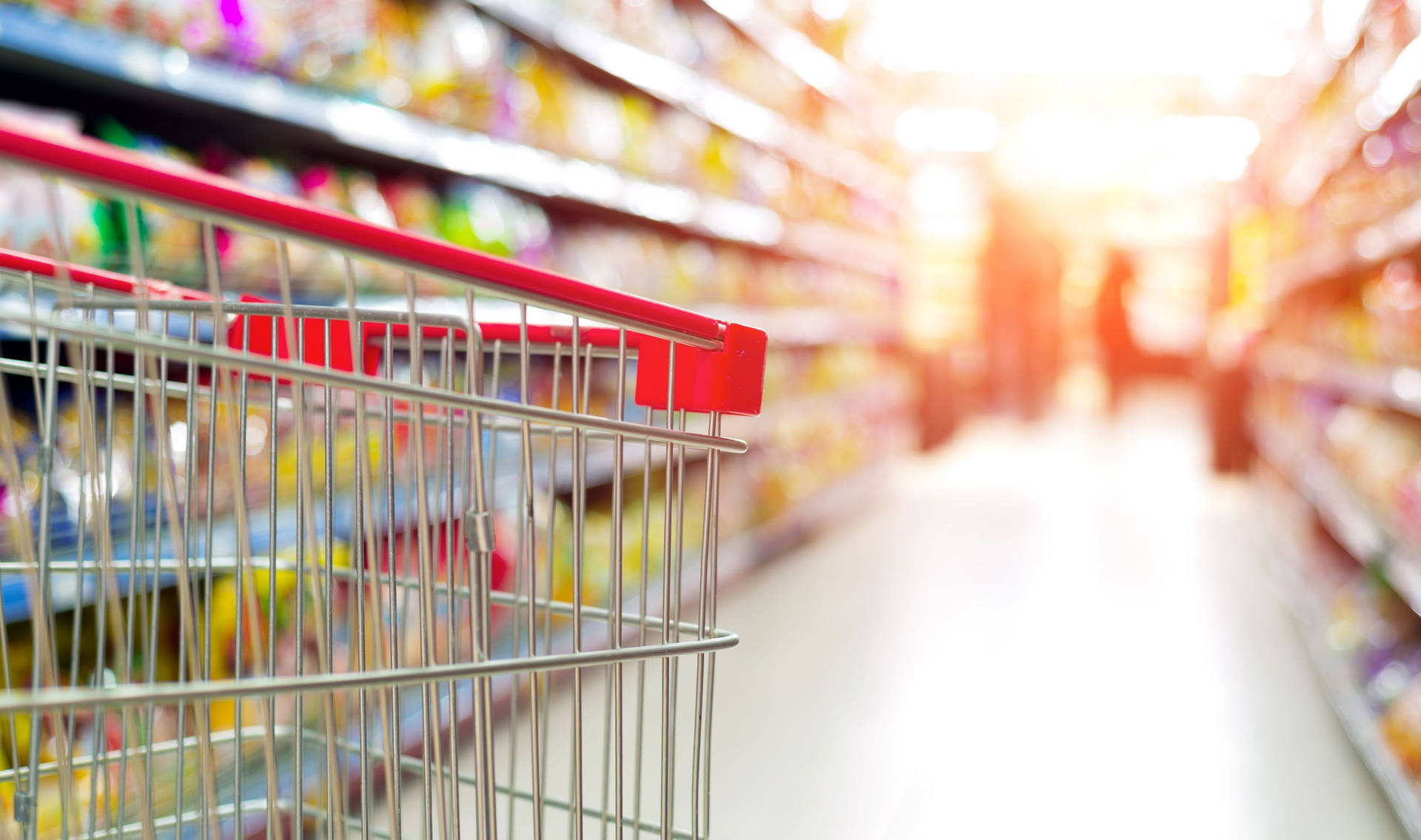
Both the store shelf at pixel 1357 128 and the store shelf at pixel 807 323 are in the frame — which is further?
the store shelf at pixel 807 323

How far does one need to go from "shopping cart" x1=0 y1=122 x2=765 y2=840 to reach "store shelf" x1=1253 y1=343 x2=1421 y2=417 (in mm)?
1829

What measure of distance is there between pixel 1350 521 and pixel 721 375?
8.73 ft

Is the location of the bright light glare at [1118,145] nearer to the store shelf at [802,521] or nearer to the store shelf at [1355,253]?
the store shelf at [802,521]

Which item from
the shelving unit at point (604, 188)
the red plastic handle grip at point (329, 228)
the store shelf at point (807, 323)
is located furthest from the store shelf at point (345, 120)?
the red plastic handle grip at point (329, 228)

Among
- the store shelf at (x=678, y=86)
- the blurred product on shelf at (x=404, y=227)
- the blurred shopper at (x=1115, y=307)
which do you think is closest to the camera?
the blurred product on shelf at (x=404, y=227)

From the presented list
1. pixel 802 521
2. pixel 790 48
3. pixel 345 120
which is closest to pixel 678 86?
pixel 790 48

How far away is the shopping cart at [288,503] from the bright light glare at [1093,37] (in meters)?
5.98

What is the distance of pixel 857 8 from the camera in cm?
558

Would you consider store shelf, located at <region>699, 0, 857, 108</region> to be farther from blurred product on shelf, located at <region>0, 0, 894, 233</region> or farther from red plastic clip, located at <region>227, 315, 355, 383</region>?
red plastic clip, located at <region>227, 315, 355, 383</region>

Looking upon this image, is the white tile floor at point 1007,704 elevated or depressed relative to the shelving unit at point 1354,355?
depressed

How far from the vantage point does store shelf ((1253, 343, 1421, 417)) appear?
2.50 m

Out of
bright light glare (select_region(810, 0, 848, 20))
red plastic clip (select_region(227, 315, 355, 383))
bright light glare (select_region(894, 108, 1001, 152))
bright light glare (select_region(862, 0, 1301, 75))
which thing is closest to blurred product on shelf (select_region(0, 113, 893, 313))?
red plastic clip (select_region(227, 315, 355, 383))

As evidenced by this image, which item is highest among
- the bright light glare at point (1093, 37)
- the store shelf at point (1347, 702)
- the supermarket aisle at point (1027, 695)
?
the bright light glare at point (1093, 37)

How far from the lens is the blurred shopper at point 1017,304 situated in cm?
954
